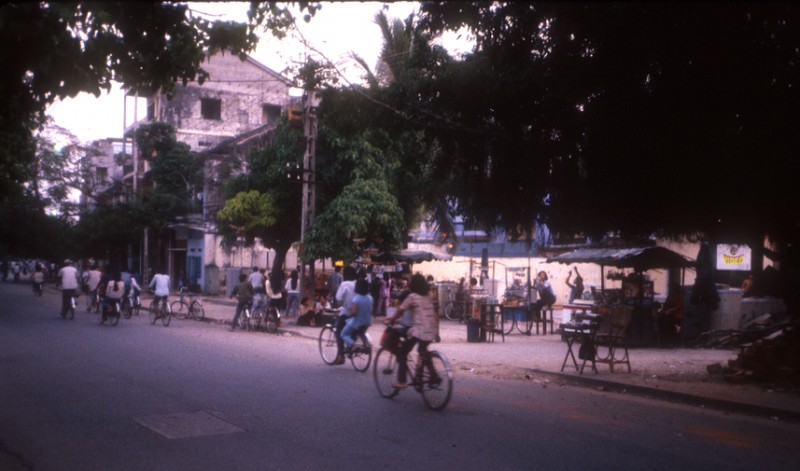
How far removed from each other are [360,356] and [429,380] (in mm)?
3769

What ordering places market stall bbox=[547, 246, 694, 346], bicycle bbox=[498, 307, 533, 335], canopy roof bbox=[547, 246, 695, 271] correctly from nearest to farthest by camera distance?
market stall bbox=[547, 246, 694, 346], canopy roof bbox=[547, 246, 695, 271], bicycle bbox=[498, 307, 533, 335]

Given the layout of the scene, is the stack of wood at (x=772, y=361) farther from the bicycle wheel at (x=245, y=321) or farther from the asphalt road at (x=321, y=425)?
the bicycle wheel at (x=245, y=321)

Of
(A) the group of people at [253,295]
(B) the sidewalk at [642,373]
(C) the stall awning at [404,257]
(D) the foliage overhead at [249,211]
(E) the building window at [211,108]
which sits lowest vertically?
(B) the sidewalk at [642,373]

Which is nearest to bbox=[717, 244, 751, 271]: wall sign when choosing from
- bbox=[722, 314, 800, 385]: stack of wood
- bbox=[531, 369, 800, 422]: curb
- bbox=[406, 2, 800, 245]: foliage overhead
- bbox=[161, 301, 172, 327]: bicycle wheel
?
bbox=[722, 314, 800, 385]: stack of wood

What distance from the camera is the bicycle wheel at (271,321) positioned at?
861 inches

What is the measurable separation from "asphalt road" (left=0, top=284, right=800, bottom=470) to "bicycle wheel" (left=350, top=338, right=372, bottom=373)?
0.95ft

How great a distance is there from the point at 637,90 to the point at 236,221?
20295 millimetres

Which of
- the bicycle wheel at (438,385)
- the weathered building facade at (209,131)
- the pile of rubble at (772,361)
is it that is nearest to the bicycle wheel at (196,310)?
the weathered building facade at (209,131)

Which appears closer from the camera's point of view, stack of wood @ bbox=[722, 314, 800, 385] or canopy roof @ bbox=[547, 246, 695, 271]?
stack of wood @ bbox=[722, 314, 800, 385]

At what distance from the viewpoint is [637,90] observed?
978cm

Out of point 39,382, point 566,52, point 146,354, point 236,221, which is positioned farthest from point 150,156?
point 566,52

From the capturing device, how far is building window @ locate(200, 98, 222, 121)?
167 feet

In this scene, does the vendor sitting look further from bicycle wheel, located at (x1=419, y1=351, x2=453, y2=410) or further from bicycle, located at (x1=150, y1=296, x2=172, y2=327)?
bicycle, located at (x1=150, y1=296, x2=172, y2=327)

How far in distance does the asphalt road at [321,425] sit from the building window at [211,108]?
38983 millimetres
